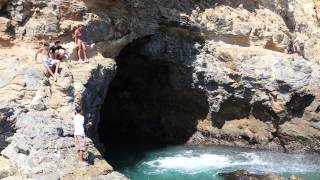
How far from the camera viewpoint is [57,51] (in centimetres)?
2006

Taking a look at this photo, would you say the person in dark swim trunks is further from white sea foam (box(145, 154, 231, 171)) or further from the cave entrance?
white sea foam (box(145, 154, 231, 171))

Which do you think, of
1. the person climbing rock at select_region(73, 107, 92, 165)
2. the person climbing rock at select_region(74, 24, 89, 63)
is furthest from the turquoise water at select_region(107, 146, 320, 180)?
the person climbing rock at select_region(74, 24, 89, 63)

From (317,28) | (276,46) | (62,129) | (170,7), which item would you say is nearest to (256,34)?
(276,46)

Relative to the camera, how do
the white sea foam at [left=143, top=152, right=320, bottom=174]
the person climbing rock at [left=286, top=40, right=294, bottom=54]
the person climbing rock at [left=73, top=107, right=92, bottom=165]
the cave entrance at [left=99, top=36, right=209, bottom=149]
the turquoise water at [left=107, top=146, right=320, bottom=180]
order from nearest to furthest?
the person climbing rock at [left=73, top=107, right=92, bottom=165] < the turquoise water at [left=107, top=146, right=320, bottom=180] < the white sea foam at [left=143, top=152, right=320, bottom=174] < the cave entrance at [left=99, top=36, right=209, bottom=149] < the person climbing rock at [left=286, top=40, right=294, bottom=54]

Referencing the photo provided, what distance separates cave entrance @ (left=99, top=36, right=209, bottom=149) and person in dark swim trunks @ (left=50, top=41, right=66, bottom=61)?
6.72 metres

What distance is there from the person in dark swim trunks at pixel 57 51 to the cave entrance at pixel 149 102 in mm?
6720

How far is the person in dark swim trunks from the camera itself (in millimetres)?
20016

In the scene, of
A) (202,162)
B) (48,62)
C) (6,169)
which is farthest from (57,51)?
(202,162)

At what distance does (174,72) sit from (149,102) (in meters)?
3.26

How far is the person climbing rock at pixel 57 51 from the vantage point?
20016 mm

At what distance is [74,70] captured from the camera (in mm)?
20578

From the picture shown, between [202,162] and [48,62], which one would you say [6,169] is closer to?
[48,62]

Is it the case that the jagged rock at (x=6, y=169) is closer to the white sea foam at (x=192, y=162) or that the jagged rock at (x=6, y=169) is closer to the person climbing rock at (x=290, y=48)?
the white sea foam at (x=192, y=162)

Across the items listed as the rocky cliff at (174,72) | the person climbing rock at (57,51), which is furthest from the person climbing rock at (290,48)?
the person climbing rock at (57,51)
